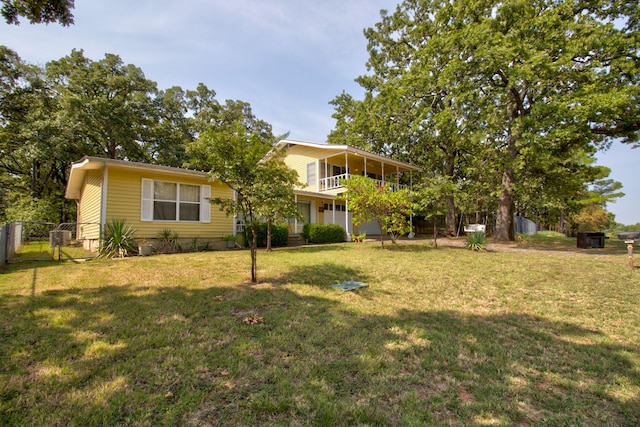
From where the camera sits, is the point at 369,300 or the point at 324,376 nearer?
the point at 324,376

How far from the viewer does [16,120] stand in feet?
68.0

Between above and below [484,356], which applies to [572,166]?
above

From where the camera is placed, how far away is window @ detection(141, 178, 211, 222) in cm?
1105

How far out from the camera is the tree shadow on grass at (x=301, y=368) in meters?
2.14

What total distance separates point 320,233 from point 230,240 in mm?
4937

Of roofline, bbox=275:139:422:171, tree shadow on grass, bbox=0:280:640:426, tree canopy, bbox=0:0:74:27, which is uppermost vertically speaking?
roofline, bbox=275:139:422:171

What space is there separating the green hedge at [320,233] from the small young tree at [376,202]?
12.7 ft

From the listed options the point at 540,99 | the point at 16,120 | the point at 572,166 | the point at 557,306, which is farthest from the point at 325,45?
the point at 16,120

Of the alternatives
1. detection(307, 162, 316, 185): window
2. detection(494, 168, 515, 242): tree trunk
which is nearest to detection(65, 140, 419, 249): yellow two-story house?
detection(307, 162, 316, 185): window

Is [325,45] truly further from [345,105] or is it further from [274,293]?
[345,105]

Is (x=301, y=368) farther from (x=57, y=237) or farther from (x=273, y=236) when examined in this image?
(x=273, y=236)

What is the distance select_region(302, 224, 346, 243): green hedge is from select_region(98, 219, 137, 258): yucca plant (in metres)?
8.01

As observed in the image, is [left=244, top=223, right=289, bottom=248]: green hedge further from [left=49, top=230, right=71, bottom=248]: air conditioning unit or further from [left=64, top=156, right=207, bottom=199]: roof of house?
[left=49, top=230, right=71, bottom=248]: air conditioning unit

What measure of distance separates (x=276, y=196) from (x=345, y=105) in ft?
71.4
